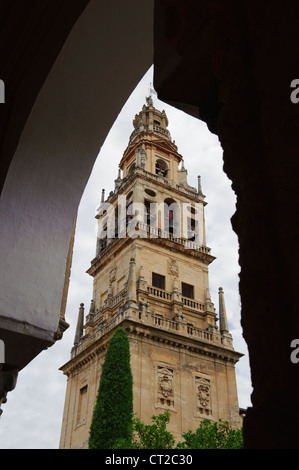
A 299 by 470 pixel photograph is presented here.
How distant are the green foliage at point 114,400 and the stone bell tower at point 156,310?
0.87 metres

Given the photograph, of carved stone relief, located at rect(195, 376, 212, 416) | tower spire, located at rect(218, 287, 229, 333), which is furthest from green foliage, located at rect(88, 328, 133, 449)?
tower spire, located at rect(218, 287, 229, 333)

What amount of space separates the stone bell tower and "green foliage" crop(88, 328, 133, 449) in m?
0.87

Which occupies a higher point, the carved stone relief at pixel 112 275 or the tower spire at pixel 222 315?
the carved stone relief at pixel 112 275

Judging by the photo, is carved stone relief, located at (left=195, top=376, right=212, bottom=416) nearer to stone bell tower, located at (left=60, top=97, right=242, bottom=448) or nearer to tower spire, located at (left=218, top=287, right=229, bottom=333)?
stone bell tower, located at (left=60, top=97, right=242, bottom=448)

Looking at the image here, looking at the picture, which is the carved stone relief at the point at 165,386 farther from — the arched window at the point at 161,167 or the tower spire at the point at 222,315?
the arched window at the point at 161,167

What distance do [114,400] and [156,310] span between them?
6570 mm

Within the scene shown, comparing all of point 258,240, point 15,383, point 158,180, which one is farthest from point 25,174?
point 158,180

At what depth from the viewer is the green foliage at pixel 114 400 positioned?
66.0 ft

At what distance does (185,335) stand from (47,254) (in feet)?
72.7

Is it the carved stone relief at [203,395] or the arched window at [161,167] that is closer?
the carved stone relief at [203,395]

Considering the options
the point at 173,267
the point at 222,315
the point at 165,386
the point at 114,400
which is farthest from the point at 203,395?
the point at 173,267

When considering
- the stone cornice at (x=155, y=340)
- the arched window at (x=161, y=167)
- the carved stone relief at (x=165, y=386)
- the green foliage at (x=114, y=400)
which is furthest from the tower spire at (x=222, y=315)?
the arched window at (x=161, y=167)

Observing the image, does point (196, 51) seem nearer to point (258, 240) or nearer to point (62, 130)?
point (258, 240)

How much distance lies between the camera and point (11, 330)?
3.18 meters
